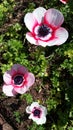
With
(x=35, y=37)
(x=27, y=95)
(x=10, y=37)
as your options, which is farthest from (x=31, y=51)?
(x=35, y=37)

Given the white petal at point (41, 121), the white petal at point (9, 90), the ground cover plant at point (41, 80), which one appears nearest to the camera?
the white petal at point (9, 90)

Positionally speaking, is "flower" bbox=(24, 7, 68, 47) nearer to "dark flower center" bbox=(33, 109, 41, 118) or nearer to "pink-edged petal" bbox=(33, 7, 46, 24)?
"pink-edged petal" bbox=(33, 7, 46, 24)

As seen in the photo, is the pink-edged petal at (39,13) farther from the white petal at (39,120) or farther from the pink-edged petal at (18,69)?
the white petal at (39,120)

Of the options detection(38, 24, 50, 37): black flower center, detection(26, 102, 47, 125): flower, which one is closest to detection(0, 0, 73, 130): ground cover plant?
detection(26, 102, 47, 125): flower

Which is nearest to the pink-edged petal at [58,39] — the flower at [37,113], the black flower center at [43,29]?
the black flower center at [43,29]

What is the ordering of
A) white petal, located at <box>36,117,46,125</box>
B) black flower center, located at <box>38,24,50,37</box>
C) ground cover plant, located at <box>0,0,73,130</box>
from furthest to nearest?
ground cover plant, located at <box>0,0,73,130</box> → white petal, located at <box>36,117,46,125</box> → black flower center, located at <box>38,24,50,37</box>

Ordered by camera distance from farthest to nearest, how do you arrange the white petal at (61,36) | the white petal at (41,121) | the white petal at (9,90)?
the white petal at (41,121) → the white petal at (9,90) → the white petal at (61,36)

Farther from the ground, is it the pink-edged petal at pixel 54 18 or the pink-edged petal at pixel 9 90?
the pink-edged petal at pixel 54 18

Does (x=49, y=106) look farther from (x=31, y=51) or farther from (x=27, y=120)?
(x=31, y=51)
